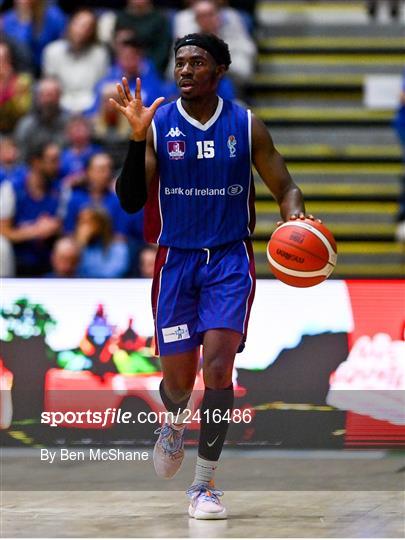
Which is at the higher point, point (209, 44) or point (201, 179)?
point (209, 44)

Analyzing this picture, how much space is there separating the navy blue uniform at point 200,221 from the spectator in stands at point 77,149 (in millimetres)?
5142

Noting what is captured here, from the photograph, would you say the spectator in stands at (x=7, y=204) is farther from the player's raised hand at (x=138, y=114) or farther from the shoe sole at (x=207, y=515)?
the shoe sole at (x=207, y=515)

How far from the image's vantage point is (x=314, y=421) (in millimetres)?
8727

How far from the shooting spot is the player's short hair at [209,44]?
6.76 m

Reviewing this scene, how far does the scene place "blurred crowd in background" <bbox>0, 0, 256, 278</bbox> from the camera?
11.2 m

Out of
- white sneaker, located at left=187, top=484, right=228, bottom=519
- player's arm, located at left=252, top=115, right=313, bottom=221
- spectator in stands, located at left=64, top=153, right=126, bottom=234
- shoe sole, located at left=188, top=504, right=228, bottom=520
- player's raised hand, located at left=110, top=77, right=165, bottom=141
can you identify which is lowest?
shoe sole, located at left=188, top=504, right=228, bottom=520

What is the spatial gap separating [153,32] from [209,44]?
6452 millimetres

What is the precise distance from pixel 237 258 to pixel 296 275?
0.36 m

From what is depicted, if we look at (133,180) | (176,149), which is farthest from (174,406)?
(176,149)

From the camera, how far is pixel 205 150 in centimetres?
680

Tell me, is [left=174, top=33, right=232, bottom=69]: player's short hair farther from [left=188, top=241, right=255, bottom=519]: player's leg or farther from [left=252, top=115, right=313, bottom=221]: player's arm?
[left=188, top=241, right=255, bottom=519]: player's leg

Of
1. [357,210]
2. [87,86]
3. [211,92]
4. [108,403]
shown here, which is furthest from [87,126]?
[211,92]

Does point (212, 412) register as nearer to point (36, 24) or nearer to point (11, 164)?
point (11, 164)

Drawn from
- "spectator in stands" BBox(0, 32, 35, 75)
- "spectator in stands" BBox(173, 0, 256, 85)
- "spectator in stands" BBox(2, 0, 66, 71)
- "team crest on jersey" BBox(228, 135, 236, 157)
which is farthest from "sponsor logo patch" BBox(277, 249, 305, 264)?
"spectator in stands" BBox(2, 0, 66, 71)
